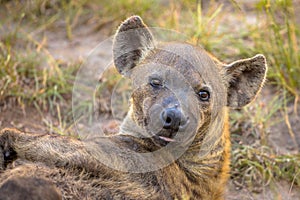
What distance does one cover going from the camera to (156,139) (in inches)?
163

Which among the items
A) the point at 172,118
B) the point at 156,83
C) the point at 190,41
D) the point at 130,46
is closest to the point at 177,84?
the point at 156,83

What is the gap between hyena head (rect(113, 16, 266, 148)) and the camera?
13.4ft

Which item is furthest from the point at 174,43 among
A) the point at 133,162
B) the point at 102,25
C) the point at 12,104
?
the point at 102,25

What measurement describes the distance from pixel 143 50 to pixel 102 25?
→ 2.61 meters

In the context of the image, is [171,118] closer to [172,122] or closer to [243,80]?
[172,122]

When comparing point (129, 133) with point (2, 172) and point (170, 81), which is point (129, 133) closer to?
point (170, 81)

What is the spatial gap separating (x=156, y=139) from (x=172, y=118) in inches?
11.1

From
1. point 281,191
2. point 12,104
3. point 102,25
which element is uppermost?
point 102,25

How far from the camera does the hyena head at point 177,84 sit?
407 centimetres

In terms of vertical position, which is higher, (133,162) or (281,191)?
(133,162)

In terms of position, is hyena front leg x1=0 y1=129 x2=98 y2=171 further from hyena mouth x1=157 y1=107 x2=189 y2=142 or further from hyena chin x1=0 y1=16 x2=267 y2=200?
hyena mouth x1=157 y1=107 x2=189 y2=142

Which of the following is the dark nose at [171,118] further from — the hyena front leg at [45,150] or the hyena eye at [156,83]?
the hyena front leg at [45,150]

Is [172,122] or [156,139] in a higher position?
[172,122]

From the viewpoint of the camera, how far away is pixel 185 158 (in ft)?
14.0
